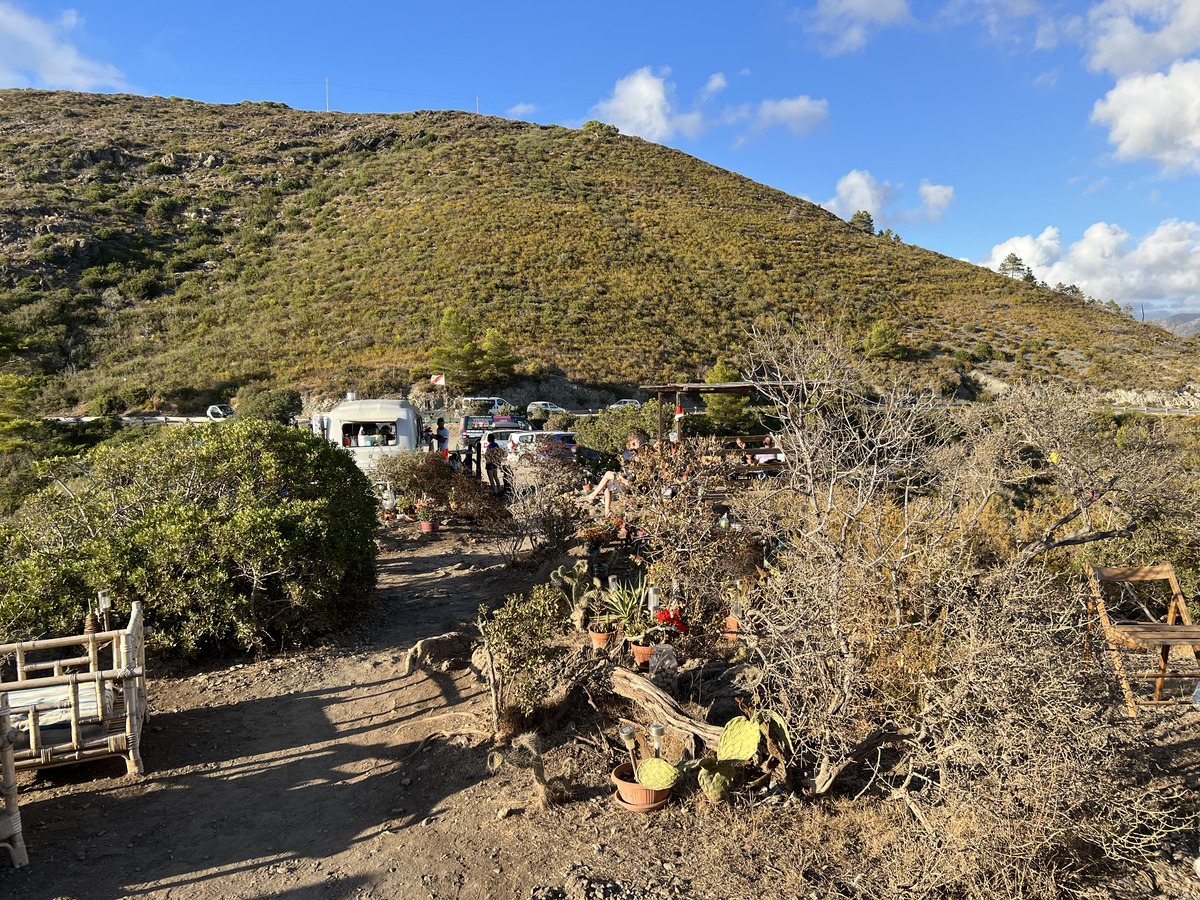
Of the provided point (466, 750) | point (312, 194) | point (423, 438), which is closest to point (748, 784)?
point (466, 750)

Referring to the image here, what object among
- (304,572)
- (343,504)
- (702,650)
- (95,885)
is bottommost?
(95,885)

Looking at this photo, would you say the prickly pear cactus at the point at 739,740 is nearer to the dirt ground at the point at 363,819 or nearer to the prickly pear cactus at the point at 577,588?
the dirt ground at the point at 363,819

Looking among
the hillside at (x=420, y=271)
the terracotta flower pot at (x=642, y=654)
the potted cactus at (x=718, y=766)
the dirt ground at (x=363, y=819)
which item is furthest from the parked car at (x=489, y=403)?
the potted cactus at (x=718, y=766)

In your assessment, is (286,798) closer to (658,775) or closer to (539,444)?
(658,775)

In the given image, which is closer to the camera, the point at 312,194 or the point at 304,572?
the point at 304,572

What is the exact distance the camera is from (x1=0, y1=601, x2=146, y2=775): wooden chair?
3.72 meters

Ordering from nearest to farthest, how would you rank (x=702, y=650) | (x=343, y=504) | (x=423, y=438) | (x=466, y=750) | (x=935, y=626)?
(x=935, y=626) < (x=466, y=750) < (x=702, y=650) < (x=343, y=504) < (x=423, y=438)

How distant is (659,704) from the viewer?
4.12 metres

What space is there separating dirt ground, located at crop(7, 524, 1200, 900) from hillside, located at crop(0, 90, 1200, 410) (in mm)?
21359

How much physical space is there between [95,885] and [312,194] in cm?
4924

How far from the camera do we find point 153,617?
17.8 ft

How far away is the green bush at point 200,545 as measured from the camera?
16.7 feet

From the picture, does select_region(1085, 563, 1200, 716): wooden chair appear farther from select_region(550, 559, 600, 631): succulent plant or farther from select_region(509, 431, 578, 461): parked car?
select_region(509, 431, 578, 461): parked car

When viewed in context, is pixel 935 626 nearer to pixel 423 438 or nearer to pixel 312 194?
pixel 423 438
